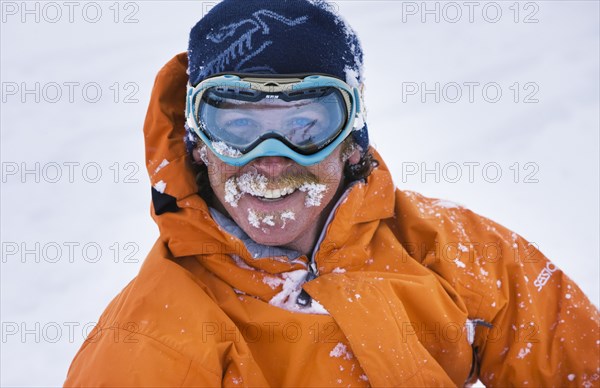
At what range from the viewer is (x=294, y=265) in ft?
7.29

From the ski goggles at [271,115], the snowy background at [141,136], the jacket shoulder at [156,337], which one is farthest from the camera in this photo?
the snowy background at [141,136]

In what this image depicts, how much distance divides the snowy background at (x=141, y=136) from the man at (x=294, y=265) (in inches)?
43.8

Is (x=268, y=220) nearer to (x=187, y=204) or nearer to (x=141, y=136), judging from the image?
(x=187, y=204)

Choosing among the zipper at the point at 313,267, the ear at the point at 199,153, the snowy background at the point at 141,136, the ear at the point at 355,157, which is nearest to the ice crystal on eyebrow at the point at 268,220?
the zipper at the point at 313,267

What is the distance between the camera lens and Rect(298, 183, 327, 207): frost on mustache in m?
2.21

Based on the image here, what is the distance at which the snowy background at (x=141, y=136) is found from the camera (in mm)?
3447

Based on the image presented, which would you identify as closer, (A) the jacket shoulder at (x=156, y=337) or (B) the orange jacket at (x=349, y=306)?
(A) the jacket shoulder at (x=156, y=337)

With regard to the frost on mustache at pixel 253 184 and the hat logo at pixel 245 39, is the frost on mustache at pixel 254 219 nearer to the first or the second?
the frost on mustache at pixel 253 184

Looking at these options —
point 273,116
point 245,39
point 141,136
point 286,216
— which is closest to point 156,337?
point 286,216

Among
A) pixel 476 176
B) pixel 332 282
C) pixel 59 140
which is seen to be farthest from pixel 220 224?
pixel 59 140

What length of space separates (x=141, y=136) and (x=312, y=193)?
2.88 meters

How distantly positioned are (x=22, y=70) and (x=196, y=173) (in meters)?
3.67

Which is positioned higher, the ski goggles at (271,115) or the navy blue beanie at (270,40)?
the navy blue beanie at (270,40)

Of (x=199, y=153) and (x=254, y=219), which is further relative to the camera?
(x=199, y=153)
